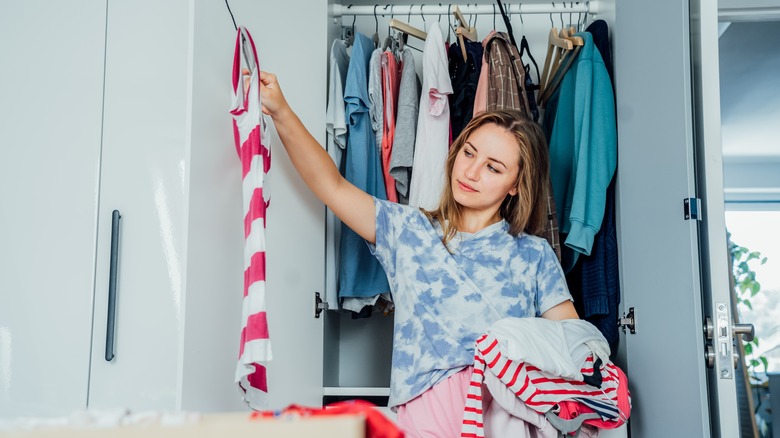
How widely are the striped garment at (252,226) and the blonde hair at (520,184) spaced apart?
520mm

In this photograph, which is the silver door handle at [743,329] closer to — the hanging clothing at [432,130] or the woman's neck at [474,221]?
the woman's neck at [474,221]

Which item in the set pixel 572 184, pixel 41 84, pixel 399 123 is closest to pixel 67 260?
pixel 41 84

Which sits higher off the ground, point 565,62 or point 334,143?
point 565,62

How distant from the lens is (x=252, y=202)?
1.38 metres

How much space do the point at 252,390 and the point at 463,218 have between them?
0.70 m

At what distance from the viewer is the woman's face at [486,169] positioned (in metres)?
1.76

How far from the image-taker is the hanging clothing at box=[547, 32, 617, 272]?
6.55 feet

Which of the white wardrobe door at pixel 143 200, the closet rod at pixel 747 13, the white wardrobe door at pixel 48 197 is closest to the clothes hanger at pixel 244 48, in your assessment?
the white wardrobe door at pixel 143 200

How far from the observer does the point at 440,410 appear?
1.57m

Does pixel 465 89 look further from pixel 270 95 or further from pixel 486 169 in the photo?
pixel 270 95

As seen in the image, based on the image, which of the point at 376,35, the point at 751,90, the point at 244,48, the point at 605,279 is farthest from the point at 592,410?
the point at 751,90

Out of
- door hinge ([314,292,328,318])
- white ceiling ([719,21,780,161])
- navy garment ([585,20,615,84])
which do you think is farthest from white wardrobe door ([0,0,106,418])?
white ceiling ([719,21,780,161])

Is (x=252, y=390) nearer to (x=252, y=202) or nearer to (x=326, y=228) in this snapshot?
(x=252, y=202)

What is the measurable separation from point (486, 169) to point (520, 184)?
0.11 meters
